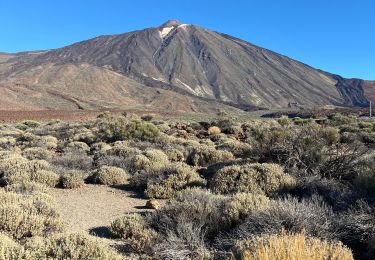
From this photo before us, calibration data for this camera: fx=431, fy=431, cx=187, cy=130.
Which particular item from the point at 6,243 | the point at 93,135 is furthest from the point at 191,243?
the point at 93,135

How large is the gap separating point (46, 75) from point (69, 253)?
110808 mm

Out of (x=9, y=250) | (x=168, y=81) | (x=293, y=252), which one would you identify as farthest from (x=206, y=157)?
(x=168, y=81)

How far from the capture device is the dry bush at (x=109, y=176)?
1088 cm

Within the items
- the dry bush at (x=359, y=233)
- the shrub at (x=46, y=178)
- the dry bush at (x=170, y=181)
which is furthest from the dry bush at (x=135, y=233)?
the shrub at (x=46, y=178)

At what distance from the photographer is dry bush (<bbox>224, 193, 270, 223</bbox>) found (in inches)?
247

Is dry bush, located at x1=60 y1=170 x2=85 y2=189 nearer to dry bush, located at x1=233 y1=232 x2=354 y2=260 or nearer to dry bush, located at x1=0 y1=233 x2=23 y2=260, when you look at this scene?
dry bush, located at x1=0 y1=233 x2=23 y2=260

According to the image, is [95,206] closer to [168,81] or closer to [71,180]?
[71,180]

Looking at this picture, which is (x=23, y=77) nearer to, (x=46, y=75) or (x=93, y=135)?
(x=46, y=75)

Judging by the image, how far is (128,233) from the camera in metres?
6.36

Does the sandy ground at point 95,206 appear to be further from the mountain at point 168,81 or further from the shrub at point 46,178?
the mountain at point 168,81

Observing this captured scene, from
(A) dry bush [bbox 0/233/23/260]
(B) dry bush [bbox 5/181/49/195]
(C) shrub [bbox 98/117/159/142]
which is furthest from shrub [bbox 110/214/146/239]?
(C) shrub [bbox 98/117/159/142]

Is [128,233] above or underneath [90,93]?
underneath

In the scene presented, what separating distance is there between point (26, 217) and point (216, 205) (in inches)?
111

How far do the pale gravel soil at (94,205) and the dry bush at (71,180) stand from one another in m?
0.17
